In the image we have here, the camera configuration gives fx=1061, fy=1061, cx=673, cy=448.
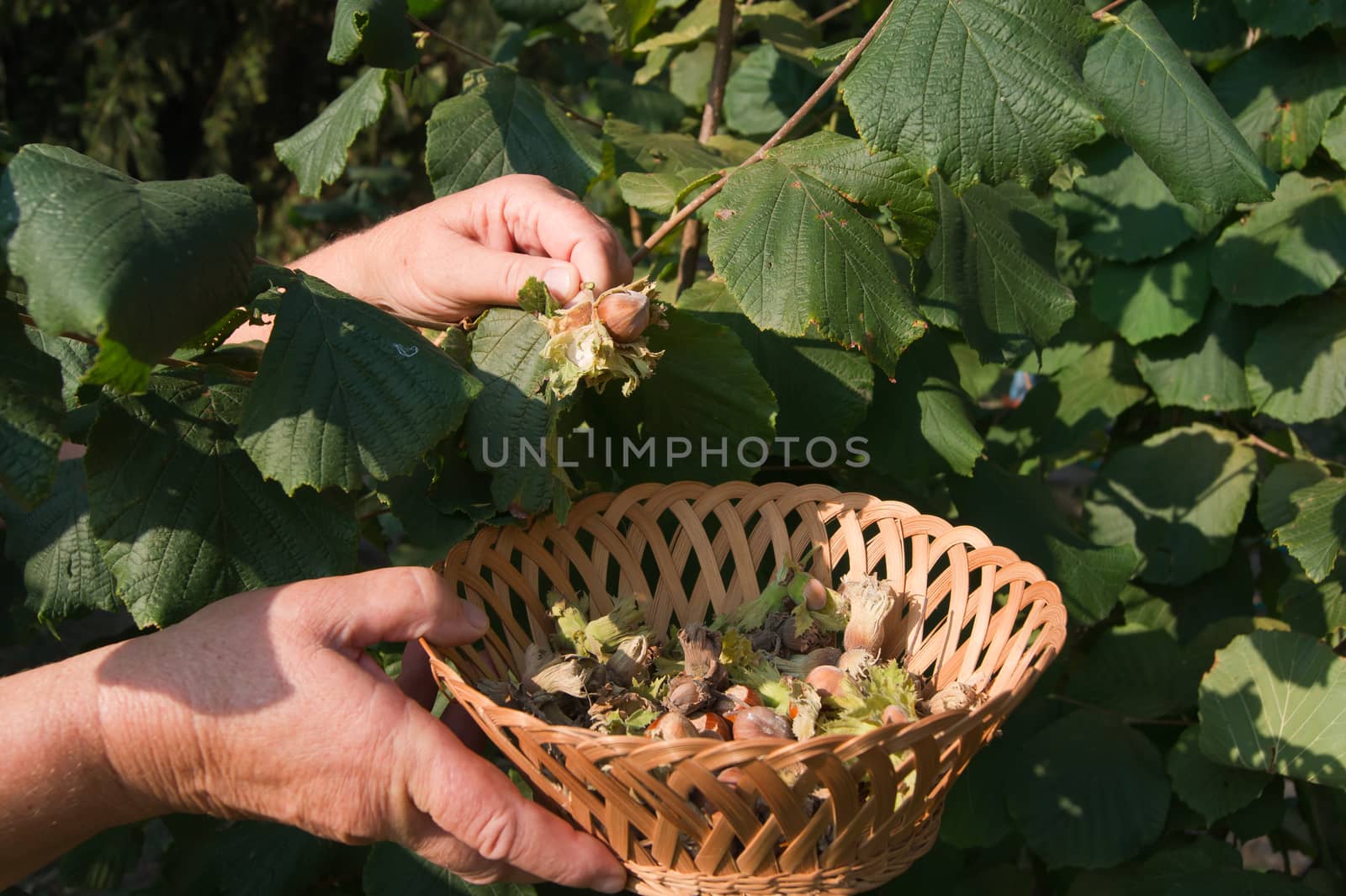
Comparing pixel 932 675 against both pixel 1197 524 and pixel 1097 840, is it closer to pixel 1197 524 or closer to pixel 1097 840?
pixel 1097 840

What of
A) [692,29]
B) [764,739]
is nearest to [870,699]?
[764,739]

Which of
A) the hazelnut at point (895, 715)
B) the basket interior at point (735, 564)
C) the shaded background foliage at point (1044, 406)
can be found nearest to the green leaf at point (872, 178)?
the shaded background foliage at point (1044, 406)

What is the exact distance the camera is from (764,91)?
2361 millimetres

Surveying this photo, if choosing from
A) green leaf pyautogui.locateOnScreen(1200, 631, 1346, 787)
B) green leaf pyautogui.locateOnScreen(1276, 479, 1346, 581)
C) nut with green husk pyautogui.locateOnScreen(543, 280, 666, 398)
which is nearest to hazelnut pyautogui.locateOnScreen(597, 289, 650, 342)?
nut with green husk pyautogui.locateOnScreen(543, 280, 666, 398)

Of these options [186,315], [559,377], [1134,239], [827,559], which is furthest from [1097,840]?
[186,315]

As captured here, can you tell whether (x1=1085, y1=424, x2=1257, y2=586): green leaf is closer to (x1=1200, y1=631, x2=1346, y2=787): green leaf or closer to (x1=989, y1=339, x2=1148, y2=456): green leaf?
(x1=989, y1=339, x2=1148, y2=456): green leaf

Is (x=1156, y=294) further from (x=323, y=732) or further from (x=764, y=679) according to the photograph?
(x=323, y=732)

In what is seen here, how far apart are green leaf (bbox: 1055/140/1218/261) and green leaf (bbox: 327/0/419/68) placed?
131cm

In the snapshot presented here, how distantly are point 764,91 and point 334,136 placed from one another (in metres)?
0.99

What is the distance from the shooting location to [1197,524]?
211 cm

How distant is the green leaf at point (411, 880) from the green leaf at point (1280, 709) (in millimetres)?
1162

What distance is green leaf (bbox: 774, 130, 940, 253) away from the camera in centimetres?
134

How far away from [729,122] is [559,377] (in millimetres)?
1361

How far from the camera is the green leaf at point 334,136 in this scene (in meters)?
1.76
